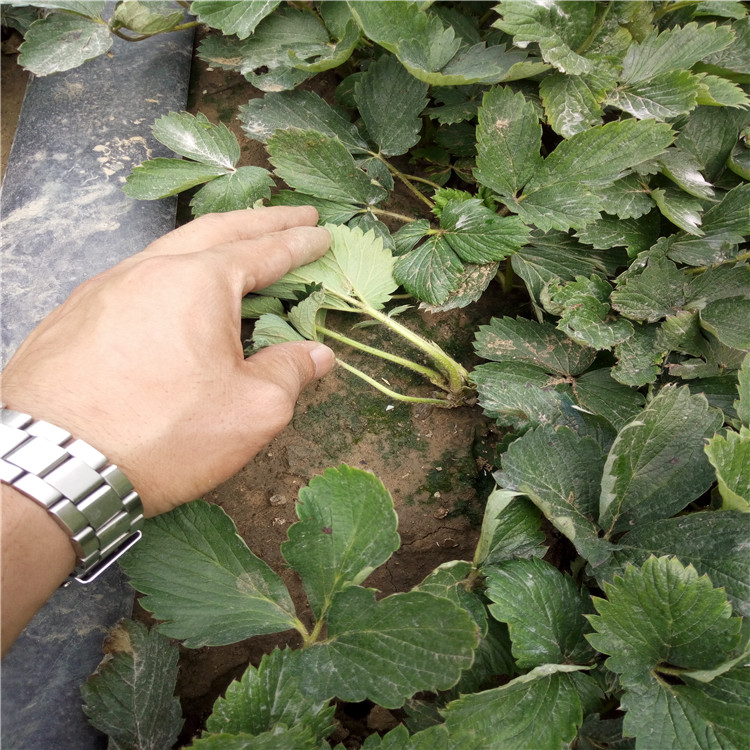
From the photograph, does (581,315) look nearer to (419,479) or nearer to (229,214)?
(419,479)

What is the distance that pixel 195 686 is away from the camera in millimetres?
1131

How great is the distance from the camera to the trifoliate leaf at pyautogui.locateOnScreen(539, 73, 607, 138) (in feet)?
4.19

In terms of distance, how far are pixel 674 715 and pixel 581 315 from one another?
670 millimetres

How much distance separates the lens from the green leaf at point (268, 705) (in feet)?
2.98

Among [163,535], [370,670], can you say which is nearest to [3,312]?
[163,535]

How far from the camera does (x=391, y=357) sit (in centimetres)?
132

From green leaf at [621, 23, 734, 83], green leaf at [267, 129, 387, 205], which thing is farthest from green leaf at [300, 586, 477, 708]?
green leaf at [621, 23, 734, 83]

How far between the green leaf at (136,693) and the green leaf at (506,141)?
1.00m

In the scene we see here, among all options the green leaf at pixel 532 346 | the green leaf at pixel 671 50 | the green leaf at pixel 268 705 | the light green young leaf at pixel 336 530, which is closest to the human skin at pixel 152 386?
the light green young leaf at pixel 336 530

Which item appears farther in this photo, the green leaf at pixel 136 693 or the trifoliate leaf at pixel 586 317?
the trifoliate leaf at pixel 586 317

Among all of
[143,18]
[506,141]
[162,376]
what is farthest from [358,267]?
[143,18]

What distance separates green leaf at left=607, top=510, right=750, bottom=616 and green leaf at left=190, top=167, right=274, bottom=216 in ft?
3.07

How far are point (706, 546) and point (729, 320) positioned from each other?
460 millimetres

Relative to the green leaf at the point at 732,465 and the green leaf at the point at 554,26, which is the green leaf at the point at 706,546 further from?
the green leaf at the point at 554,26
